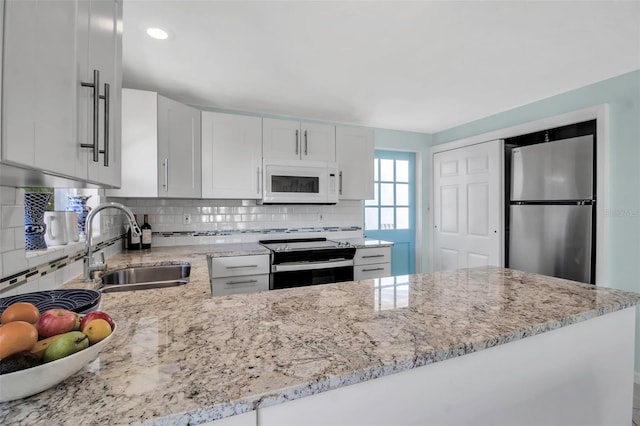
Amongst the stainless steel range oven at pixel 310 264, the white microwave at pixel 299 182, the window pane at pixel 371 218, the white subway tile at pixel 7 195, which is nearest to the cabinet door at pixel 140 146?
the white microwave at pixel 299 182

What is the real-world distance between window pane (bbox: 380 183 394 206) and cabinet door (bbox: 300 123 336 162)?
1.09 m

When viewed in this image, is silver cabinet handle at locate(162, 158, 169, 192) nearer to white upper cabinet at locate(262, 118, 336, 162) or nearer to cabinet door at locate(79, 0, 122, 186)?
white upper cabinet at locate(262, 118, 336, 162)

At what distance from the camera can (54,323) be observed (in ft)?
1.90

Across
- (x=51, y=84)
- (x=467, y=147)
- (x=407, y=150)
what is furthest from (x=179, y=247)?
(x=467, y=147)

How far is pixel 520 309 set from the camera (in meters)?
0.96

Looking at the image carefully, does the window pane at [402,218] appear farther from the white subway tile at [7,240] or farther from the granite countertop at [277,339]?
the white subway tile at [7,240]

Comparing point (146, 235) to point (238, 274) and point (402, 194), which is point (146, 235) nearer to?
point (238, 274)

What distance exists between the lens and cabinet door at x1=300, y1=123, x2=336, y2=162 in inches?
121

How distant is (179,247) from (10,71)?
2.56 meters

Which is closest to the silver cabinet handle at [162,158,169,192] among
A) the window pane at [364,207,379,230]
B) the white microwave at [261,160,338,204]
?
the white microwave at [261,160,338,204]

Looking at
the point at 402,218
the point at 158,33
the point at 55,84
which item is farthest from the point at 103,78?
the point at 402,218

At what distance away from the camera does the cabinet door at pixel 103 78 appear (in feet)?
2.69

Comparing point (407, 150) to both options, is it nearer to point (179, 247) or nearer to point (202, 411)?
point (179, 247)

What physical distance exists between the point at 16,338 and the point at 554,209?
3.49 meters
